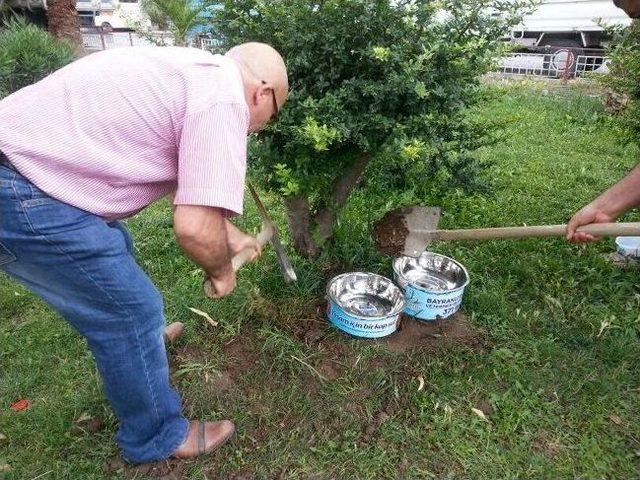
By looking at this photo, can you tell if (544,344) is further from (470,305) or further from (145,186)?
(145,186)

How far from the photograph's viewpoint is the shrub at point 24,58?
5.24m

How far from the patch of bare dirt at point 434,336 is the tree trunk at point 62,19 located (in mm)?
8867

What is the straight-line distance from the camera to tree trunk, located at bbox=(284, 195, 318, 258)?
→ 307 cm

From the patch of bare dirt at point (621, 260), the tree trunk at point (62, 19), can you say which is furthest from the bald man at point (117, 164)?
the tree trunk at point (62, 19)

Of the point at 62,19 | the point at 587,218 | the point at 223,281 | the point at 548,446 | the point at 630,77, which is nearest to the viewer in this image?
the point at 223,281

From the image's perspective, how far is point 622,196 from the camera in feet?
8.51

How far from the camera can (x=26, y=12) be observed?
36.9 feet

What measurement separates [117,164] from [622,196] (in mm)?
2443

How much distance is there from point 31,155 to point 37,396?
1627 millimetres

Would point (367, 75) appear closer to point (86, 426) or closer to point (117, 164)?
point (117, 164)

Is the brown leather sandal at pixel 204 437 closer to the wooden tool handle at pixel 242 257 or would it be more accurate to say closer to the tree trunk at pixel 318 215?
the wooden tool handle at pixel 242 257

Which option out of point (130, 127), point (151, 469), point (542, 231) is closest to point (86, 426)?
point (151, 469)

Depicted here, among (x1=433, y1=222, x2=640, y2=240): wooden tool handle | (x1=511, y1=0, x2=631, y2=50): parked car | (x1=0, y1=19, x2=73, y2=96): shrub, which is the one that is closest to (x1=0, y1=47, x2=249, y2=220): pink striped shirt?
(x1=433, y1=222, x2=640, y2=240): wooden tool handle

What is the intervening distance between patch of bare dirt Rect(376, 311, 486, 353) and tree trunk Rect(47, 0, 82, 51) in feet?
29.1
